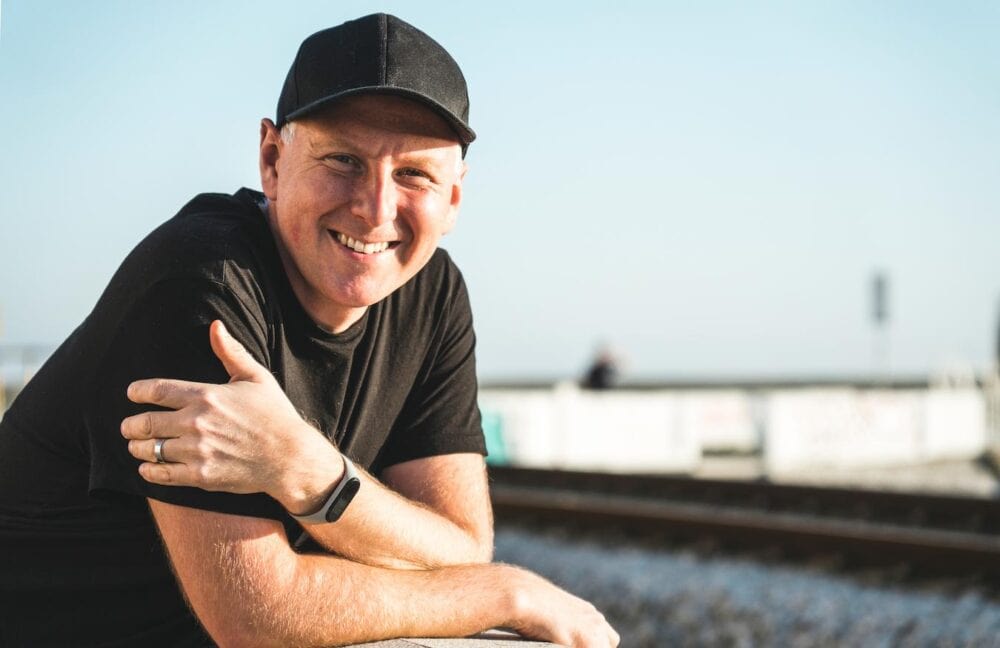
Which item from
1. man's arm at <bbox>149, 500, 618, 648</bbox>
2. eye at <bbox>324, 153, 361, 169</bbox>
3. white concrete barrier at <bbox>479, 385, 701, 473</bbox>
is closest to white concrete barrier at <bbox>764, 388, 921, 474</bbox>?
white concrete barrier at <bbox>479, 385, 701, 473</bbox>

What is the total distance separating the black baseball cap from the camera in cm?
258

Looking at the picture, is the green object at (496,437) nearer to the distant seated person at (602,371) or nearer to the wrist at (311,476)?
the distant seated person at (602,371)

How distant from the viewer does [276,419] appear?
7.73 ft

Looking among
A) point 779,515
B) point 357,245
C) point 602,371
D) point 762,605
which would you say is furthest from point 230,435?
point 602,371

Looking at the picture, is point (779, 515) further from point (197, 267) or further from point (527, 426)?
point (197, 267)

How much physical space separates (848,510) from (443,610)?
34.0 ft

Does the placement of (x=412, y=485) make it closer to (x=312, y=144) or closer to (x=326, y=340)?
(x=326, y=340)

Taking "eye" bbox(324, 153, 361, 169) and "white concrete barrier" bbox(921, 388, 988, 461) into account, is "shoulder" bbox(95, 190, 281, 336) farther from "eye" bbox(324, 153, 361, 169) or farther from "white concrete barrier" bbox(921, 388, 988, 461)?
"white concrete barrier" bbox(921, 388, 988, 461)

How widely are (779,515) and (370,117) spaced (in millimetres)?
10335

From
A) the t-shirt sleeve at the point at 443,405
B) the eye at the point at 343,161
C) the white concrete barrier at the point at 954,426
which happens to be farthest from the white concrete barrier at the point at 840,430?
the eye at the point at 343,161

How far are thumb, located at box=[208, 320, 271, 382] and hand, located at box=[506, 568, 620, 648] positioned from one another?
0.87 metres

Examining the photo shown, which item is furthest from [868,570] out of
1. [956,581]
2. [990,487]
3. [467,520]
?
[990,487]

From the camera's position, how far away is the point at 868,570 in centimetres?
810

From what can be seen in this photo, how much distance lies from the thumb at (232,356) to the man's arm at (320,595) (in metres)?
0.29
